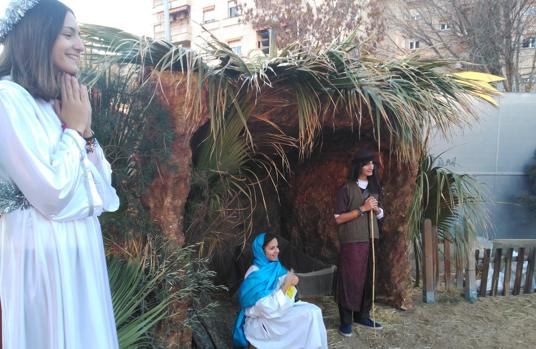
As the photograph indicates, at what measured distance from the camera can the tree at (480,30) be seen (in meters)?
12.0

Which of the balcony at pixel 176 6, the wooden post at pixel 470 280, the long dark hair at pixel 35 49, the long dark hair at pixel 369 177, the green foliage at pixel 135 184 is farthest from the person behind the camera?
the balcony at pixel 176 6

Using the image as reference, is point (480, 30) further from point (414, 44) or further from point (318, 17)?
point (318, 17)

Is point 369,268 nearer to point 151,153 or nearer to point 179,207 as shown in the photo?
point 179,207

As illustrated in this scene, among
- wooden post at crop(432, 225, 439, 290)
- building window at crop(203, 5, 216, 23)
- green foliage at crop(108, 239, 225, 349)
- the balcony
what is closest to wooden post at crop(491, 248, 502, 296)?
wooden post at crop(432, 225, 439, 290)

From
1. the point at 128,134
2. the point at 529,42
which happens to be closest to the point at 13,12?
the point at 128,134

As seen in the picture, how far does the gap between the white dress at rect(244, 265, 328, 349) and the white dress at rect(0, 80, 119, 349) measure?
2.00 m

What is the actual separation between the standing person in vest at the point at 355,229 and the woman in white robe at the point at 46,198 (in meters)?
2.82

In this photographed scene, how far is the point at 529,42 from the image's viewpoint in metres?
13.0

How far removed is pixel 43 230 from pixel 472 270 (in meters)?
4.95

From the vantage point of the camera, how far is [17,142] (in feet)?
Result: 4.21

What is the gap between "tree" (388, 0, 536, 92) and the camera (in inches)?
473

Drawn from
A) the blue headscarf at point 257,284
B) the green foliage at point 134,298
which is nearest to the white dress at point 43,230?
the green foliage at point 134,298

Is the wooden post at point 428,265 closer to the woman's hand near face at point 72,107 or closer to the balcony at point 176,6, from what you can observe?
the woman's hand near face at point 72,107

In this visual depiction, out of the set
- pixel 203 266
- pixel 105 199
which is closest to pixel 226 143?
pixel 203 266
